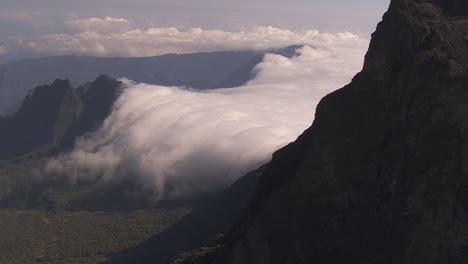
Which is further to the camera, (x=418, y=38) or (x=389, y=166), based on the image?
(x=418, y=38)

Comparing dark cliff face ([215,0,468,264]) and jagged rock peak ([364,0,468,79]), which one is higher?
jagged rock peak ([364,0,468,79])

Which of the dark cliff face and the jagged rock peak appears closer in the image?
the dark cliff face

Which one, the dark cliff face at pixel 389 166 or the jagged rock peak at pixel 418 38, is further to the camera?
the jagged rock peak at pixel 418 38

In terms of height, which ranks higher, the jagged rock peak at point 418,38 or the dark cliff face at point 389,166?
the jagged rock peak at point 418,38

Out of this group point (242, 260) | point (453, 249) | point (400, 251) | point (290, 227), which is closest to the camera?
point (453, 249)

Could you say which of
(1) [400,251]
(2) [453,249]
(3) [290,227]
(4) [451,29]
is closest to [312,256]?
(3) [290,227]

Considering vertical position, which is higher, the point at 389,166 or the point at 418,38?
the point at 418,38

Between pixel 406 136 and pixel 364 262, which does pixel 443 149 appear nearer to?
pixel 406 136

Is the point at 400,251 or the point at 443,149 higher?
the point at 443,149
